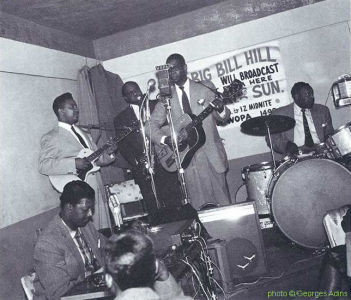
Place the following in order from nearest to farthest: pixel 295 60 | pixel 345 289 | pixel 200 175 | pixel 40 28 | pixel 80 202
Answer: pixel 345 289
pixel 80 202
pixel 200 175
pixel 40 28
pixel 295 60

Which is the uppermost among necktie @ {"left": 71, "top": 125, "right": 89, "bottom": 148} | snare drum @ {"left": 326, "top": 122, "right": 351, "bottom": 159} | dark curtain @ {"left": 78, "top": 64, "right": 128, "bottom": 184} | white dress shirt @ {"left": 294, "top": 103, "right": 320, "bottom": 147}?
dark curtain @ {"left": 78, "top": 64, "right": 128, "bottom": 184}

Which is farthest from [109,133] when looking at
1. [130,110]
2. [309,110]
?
[309,110]

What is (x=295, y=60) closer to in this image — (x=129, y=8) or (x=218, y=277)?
(x=129, y=8)

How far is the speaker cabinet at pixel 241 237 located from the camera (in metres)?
4.44

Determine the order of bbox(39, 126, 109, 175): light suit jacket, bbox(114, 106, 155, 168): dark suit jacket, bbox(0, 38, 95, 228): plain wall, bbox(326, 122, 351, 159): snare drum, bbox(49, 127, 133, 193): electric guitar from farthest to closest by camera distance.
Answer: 1. bbox(114, 106, 155, 168): dark suit jacket
2. bbox(49, 127, 133, 193): electric guitar
3. bbox(39, 126, 109, 175): light suit jacket
4. bbox(0, 38, 95, 228): plain wall
5. bbox(326, 122, 351, 159): snare drum

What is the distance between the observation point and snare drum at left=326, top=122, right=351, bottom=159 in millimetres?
4891

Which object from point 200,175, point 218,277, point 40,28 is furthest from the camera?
point 40,28

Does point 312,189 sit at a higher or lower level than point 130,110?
lower

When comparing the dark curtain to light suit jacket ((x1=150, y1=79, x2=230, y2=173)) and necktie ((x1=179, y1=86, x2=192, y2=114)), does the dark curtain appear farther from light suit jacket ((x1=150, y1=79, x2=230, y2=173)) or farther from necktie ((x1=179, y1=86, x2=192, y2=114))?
necktie ((x1=179, y1=86, x2=192, y2=114))

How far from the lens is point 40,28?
6430mm

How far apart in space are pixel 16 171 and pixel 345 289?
3.91 m

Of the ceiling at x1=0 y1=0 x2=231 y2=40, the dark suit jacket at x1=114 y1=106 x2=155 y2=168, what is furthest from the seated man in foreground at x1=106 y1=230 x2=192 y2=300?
the dark suit jacket at x1=114 y1=106 x2=155 y2=168

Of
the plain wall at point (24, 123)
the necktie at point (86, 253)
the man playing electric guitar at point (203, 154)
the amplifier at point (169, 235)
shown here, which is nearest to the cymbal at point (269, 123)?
the man playing electric guitar at point (203, 154)

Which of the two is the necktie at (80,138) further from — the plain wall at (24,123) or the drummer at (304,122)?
the drummer at (304,122)
